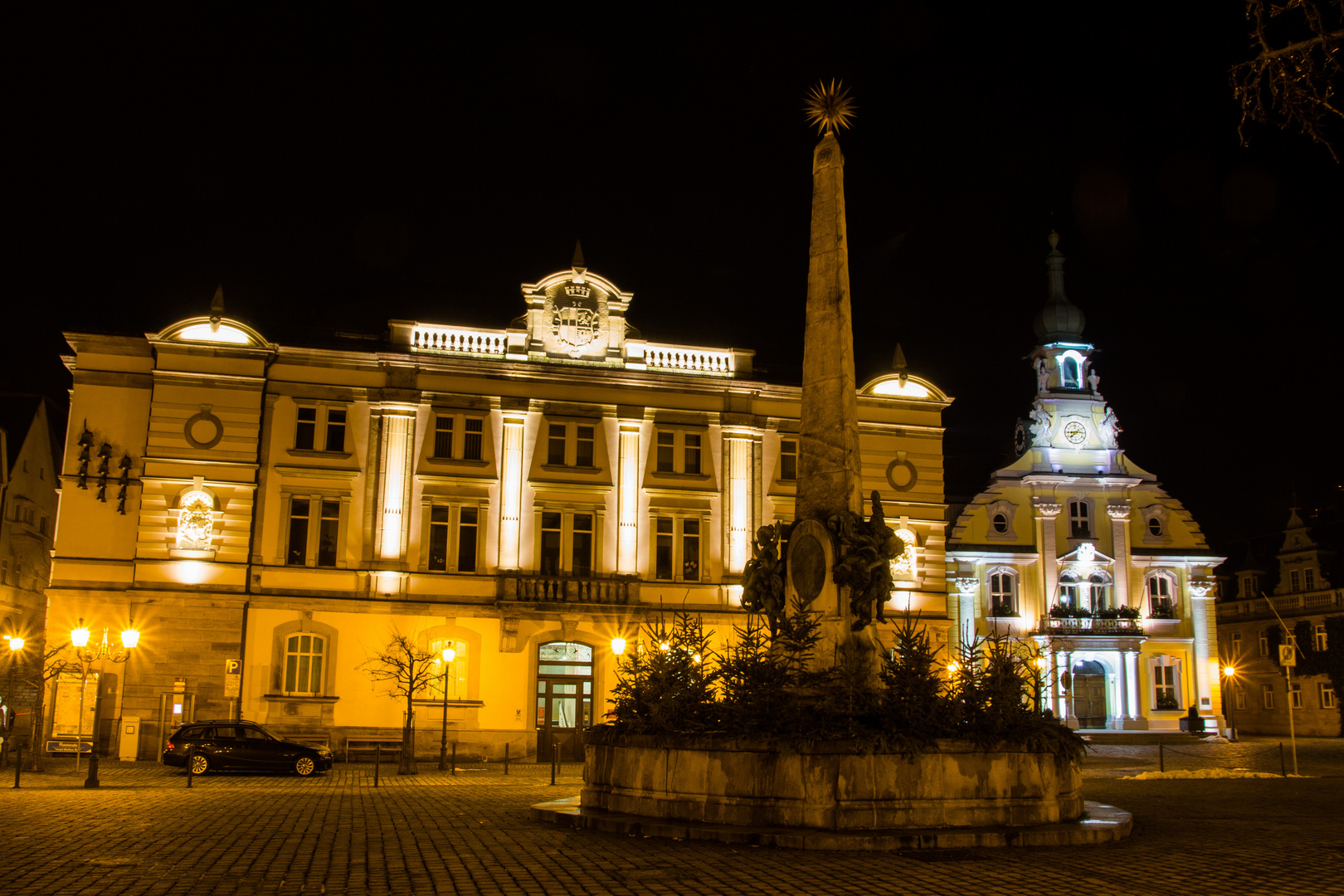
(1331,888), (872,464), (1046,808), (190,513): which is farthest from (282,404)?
(1331,888)

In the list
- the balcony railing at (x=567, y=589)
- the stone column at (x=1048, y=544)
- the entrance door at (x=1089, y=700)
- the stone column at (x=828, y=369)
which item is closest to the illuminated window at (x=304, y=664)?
the balcony railing at (x=567, y=589)

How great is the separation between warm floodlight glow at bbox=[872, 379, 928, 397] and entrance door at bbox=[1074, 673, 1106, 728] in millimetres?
14046

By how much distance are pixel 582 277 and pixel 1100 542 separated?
23.9m

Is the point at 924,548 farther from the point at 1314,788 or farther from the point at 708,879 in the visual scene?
the point at 708,879

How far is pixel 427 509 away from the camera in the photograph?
35000 millimetres

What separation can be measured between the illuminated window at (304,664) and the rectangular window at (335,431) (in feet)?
17.5

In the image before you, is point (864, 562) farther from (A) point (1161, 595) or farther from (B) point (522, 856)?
Answer: (A) point (1161, 595)

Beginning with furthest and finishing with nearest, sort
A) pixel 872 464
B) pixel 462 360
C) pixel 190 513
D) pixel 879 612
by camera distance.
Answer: pixel 872 464, pixel 462 360, pixel 190 513, pixel 879 612

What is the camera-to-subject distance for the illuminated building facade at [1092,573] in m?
46.3

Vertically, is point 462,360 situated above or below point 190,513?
above

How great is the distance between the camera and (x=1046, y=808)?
13383 millimetres

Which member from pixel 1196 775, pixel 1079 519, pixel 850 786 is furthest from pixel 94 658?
pixel 1079 519

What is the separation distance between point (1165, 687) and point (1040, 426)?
1099cm

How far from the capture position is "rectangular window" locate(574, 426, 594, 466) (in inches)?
1435
